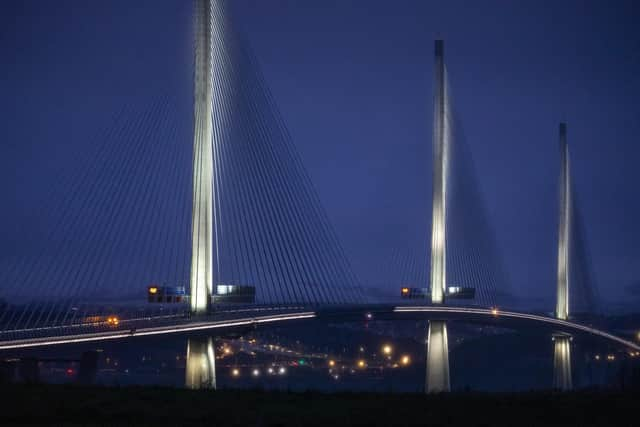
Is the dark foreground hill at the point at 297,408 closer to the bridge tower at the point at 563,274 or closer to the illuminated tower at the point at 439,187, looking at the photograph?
the illuminated tower at the point at 439,187

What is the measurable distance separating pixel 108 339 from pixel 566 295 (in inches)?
2842

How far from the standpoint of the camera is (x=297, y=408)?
2022 cm

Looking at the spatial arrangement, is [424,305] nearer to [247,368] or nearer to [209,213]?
[209,213]

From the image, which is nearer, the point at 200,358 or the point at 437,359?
the point at 200,358

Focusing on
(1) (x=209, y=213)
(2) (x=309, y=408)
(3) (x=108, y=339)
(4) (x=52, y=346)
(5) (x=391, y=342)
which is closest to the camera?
(2) (x=309, y=408)

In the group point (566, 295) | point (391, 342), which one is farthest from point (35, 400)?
point (391, 342)

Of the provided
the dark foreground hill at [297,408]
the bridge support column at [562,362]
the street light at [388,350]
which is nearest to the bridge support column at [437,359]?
the bridge support column at [562,362]

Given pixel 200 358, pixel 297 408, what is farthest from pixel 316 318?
pixel 297 408

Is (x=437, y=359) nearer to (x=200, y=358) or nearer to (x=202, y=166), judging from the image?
(x=200, y=358)

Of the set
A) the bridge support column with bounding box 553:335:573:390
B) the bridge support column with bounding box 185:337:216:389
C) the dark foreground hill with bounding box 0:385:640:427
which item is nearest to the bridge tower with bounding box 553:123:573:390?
the bridge support column with bounding box 553:335:573:390

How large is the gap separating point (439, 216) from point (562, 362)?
32.9 metres

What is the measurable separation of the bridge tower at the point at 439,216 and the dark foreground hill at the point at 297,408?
1844 inches

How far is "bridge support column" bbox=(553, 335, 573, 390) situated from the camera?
3733 inches

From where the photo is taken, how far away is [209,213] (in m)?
45.4
